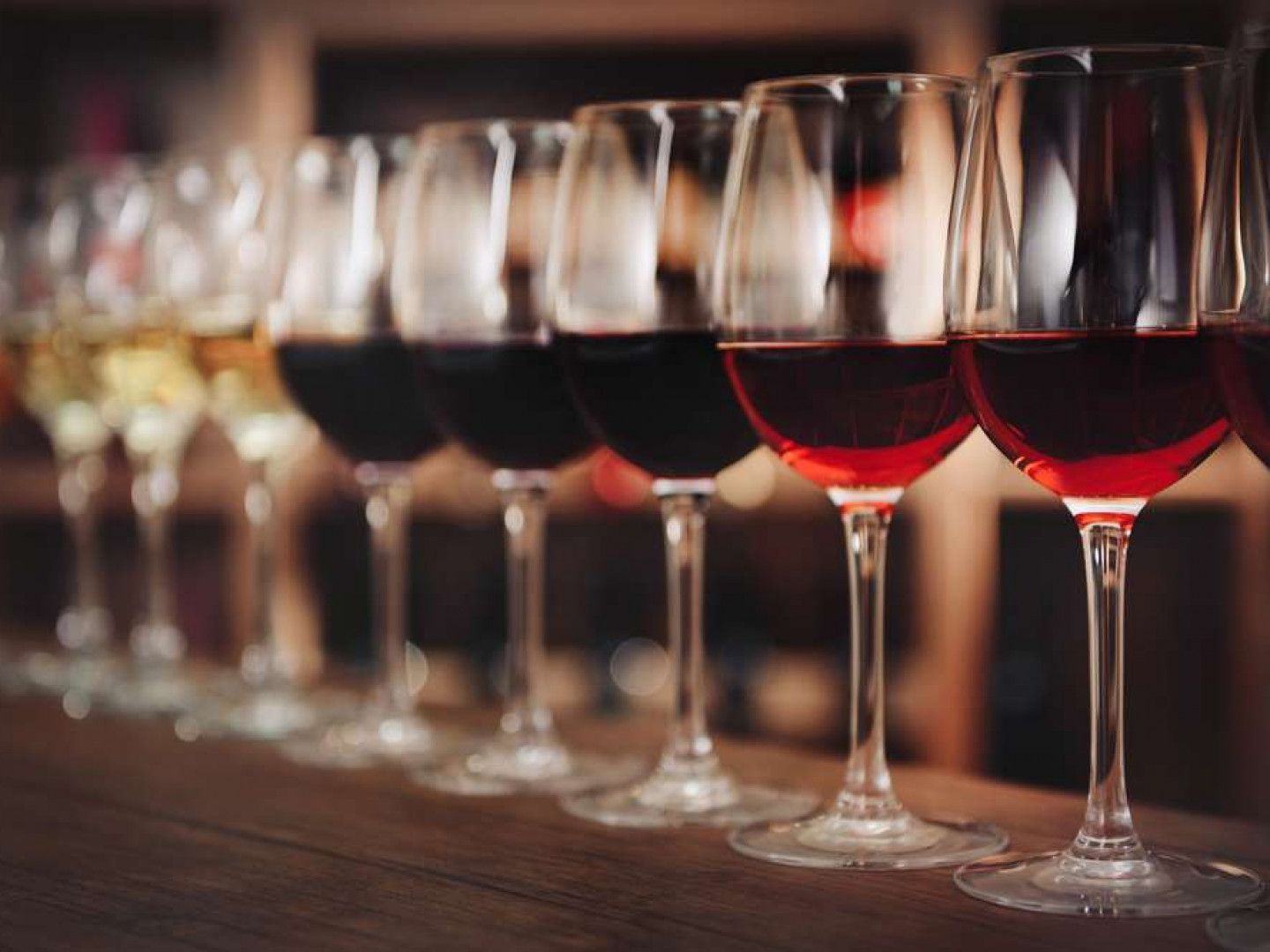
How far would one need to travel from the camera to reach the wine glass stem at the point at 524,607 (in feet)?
3.39

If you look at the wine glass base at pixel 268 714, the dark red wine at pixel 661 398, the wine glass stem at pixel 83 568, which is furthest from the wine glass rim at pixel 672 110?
the wine glass stem at pixel 83 568

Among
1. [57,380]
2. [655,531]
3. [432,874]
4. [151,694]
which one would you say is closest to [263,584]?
[151,694]

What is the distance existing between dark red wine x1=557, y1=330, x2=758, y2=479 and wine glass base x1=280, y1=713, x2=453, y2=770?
230 mm

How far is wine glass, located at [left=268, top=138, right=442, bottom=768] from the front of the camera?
→ 3.69 ft

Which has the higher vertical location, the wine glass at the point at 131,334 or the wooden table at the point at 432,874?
the wine glass at the point at 131,334

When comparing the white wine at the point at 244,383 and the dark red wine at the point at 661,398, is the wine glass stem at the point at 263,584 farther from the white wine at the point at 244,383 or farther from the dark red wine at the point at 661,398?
the dark red wine at the point at 661,398

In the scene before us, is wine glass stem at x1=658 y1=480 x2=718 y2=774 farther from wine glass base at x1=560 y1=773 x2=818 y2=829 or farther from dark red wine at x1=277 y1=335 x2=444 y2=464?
dark red wine at x1=277 y1=335 x2=444 y2=464

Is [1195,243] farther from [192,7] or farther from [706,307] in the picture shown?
[192,7]

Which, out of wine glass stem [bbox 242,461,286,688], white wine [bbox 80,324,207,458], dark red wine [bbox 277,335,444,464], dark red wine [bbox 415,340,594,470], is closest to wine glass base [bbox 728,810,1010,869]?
dark red wine [bbox 415,340,594,470]

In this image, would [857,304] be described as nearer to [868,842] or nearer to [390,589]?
[868,842]

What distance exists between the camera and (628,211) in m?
0.93

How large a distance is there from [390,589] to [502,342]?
8.1 inches

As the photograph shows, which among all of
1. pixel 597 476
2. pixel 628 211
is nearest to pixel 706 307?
pixel 628 211

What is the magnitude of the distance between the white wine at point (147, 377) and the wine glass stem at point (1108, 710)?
28.2 inches
